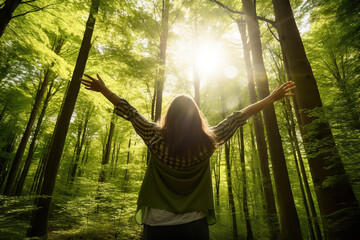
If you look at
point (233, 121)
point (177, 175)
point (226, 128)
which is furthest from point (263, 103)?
point (177, 175)

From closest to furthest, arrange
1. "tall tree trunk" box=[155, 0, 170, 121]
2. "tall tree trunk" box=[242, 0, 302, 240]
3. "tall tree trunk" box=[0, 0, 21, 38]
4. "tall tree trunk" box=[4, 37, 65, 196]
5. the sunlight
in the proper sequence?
1. "tall tree trunk" box=[0, 0, 21, 38]
2. "tall tree trunk" box=[242, 0, 302, 240]
3. "tall tree trunk" box=[155, 0, 170, 121]
4. "tall tree trunk" box=[4, 37, 65, 196]
5. the sunlight

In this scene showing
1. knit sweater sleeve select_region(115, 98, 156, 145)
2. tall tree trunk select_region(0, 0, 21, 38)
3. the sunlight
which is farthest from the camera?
the sunlight

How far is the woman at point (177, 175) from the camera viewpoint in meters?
1.26

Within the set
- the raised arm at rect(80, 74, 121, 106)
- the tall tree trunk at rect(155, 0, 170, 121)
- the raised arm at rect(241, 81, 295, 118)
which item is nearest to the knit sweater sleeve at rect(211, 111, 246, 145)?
the raised arm at rect(241, 81, 295, 118)

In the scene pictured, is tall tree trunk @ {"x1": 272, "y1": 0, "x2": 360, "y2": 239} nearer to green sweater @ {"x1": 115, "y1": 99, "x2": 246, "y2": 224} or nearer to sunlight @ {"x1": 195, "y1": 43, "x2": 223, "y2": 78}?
green sweater @ {"x1": 115, "y1": 99, "x2": 246, "y2": 224}

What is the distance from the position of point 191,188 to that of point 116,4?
586cm

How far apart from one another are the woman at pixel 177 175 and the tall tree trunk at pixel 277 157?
3087mm

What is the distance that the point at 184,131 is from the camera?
138cm

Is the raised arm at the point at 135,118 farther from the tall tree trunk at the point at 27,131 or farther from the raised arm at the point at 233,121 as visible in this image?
the tall tree trunk at the point at 27,131

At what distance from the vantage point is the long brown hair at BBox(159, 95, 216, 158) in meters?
1.34

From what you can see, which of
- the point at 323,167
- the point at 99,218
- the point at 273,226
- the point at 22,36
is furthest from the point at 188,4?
the point at 99,218

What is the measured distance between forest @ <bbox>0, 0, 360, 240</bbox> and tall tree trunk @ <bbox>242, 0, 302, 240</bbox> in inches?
0.9

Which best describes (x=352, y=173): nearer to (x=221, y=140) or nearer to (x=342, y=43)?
(x=342, y=43)

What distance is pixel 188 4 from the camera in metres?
5.34
